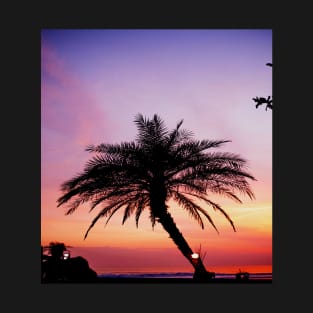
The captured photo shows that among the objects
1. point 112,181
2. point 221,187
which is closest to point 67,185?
point 112,181

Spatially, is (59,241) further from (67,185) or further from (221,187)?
(221,187)

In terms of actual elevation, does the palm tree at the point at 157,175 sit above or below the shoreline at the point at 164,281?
above

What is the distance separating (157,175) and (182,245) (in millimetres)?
2268

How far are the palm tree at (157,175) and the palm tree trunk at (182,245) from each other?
3 centimetres

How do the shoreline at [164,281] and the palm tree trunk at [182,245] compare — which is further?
the palm tree trunk at [182,245]

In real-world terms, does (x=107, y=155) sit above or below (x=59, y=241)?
above

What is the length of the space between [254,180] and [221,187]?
1.00 m

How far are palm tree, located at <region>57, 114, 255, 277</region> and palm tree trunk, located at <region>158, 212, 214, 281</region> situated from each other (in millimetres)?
30

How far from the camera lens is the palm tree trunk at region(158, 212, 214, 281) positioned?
22.9 meters

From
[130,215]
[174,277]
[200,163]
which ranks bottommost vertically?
[174,277]

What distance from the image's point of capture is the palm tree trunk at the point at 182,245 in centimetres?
2291

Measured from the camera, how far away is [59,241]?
77.3ft

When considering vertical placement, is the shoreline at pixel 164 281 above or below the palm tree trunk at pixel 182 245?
below

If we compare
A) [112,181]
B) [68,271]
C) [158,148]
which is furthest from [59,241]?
[158,148]
